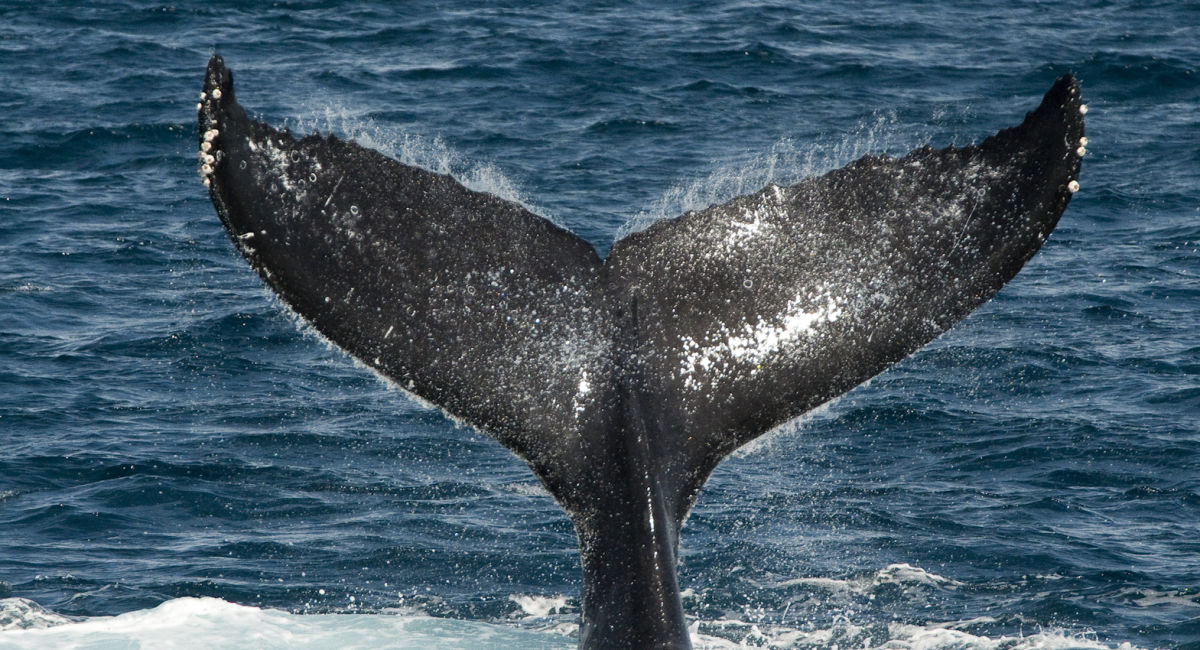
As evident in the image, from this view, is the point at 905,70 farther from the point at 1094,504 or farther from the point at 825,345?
the point at 825,345

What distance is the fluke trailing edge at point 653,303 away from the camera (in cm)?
571

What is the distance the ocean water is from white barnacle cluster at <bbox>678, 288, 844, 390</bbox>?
46 cm

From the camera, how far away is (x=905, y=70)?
26078 mm

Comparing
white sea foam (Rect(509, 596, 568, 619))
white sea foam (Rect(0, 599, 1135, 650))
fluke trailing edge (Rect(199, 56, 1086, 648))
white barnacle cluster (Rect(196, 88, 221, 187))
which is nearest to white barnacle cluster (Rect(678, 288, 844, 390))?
fluke trailing edge (Rect(199, 56, 1086, 648))

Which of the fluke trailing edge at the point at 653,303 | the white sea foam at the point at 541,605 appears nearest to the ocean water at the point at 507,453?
the white sea foam at the point at 541,605

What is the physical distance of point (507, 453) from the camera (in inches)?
521

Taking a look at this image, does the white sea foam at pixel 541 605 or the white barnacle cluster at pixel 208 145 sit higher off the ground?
the white barnacle cluster at pixel 208 145

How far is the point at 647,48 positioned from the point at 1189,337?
1404 centimetres

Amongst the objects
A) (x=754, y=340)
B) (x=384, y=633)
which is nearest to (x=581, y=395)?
(x=754, y=340)

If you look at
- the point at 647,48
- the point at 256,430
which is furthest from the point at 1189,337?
the point at 647,48

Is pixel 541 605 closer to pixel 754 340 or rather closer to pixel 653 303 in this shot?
pixel 653 303

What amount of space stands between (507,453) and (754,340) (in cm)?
738

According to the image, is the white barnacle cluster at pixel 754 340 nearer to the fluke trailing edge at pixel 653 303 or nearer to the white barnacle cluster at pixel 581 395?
the fluke trailing edge at pixel 653 303

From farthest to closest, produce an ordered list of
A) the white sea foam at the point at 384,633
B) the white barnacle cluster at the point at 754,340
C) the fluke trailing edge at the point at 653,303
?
1. the white sea foam at the point at 384,633
2. the white barnacle cluster at the point at 754,340
3. the fluke trailing edge at the point at 653,303
